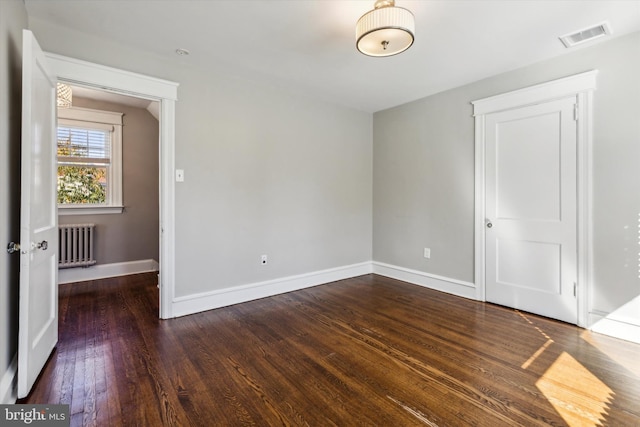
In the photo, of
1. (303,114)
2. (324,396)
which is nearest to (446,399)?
(324,396)

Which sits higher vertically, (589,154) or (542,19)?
(542,19)

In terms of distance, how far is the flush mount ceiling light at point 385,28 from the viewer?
72.0 inches

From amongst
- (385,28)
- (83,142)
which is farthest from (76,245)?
(385,28)

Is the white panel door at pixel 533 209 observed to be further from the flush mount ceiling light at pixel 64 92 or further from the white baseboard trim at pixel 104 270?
the white baseboard trim at pixel 104 270

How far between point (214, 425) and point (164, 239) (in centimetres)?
191

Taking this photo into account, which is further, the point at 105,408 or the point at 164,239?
the point at 164,239

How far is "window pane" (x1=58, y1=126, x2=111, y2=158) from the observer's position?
14.1 ft

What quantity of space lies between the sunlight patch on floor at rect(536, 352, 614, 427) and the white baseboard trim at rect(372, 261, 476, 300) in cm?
148

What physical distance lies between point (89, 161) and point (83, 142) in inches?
Result: 11.3

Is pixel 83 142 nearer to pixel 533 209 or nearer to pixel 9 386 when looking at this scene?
pixel 9 386

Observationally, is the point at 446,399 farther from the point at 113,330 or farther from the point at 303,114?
the point at 303,114

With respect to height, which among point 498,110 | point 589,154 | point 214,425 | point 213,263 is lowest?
point 214,425

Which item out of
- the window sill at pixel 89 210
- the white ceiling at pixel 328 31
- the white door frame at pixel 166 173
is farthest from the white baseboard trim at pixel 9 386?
the window sill at pixel 89 210

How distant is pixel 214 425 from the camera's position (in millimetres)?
1547
